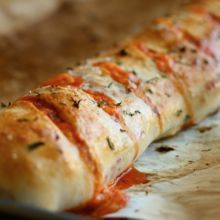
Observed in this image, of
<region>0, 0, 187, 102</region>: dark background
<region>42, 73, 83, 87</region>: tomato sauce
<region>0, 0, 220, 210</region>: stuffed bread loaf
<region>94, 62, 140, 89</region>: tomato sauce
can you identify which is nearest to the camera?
<region>0, 0, 220, 210</region>: stuffed bread loaf

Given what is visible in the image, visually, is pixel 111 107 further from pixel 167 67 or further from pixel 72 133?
pixel 167 67

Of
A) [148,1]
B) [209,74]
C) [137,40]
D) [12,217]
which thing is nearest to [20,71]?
[137,40]

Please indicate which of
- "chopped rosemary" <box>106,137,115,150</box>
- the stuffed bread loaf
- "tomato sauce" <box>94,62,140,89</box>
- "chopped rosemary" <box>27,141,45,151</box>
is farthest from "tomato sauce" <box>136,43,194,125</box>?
"chopped rosemary" <box>27,141,45,151</box>

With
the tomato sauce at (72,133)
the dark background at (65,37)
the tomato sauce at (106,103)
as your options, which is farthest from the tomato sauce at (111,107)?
the dark background at (65,37)

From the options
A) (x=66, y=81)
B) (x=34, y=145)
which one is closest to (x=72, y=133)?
(x=34, y=145)

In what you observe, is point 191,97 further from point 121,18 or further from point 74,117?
point 121,18

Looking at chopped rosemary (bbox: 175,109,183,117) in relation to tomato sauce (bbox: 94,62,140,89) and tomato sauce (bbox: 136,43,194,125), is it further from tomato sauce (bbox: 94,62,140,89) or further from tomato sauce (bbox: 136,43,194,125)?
tomato sauce (bbox: 94,62,140,89)
